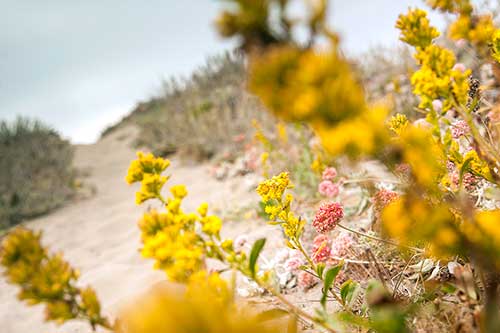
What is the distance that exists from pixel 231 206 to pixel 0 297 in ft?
8.22

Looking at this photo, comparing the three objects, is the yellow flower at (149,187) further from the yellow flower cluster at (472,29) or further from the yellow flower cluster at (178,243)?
the yellow flower cluster at (472,29)

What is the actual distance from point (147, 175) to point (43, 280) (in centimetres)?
39

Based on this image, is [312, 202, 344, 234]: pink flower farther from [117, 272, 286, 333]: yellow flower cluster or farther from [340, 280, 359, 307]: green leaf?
[117, 272, 286, 333]: yellow flower cluster

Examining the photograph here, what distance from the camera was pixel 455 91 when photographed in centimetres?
89

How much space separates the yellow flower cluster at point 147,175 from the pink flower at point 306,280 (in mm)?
1189

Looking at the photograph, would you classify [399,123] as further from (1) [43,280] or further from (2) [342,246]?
(1) [43,280]

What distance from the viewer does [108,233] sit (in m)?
4.61

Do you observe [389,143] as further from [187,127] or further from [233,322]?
[187,127]

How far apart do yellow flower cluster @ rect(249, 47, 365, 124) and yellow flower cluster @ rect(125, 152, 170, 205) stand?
55 cm

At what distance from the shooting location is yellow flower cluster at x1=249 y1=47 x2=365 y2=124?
610 millimetres

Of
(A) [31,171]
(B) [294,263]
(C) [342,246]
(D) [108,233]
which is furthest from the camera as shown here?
(A) [31,171]

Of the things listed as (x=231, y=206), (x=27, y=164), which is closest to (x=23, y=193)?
(x=27, y=164)

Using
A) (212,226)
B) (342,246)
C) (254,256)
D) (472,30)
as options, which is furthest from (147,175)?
(472,30)

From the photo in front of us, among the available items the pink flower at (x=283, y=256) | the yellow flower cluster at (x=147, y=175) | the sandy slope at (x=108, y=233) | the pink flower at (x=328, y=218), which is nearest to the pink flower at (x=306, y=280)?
the pink flower at (x=283, y=256)
